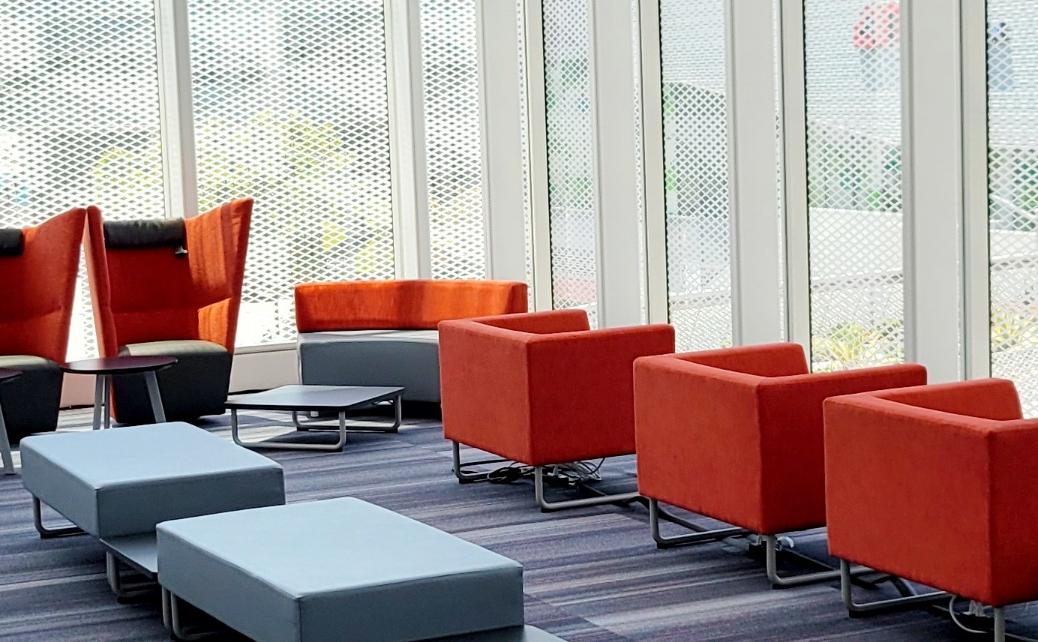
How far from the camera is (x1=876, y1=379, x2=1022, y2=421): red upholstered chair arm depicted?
4496mm

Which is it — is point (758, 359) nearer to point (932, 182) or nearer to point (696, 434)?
point (696, 434)

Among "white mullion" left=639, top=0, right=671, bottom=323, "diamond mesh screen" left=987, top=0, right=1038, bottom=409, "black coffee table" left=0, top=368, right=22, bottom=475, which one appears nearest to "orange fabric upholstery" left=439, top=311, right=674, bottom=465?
"diamond mesh screen" left=987, top=0, right=1038, bottom=409

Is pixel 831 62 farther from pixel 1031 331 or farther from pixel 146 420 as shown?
pixel 146 420

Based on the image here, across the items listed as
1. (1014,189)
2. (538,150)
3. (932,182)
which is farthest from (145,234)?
(1014,189)

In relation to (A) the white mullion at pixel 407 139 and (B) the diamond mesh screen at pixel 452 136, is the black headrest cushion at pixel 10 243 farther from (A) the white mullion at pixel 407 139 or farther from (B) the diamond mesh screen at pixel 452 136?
(B) the diamond mesh screen at pixel 452 136

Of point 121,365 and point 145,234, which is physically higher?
point 145,234

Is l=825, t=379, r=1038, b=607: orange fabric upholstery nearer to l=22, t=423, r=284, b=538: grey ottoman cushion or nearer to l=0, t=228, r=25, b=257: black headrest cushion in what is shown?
l=22, t=423, r=284, b=538: grey ottoman cushion

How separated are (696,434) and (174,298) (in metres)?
4.66

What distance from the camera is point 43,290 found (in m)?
8.24

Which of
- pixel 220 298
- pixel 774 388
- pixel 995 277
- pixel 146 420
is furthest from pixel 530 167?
pixel 774 388

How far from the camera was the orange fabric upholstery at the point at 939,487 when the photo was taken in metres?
A: 3.89

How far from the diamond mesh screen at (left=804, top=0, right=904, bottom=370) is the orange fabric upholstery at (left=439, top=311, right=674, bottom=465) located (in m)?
1.01

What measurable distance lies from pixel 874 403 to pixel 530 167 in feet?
17.5

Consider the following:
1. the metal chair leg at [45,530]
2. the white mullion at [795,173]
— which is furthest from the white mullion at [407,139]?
the metal chair leg at [45,530]
